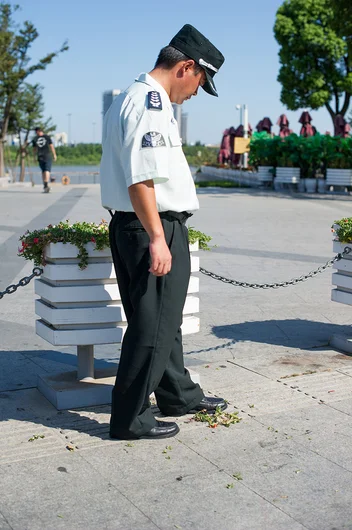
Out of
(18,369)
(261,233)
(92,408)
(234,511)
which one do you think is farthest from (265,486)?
(261,233)

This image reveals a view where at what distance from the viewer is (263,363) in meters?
5.12

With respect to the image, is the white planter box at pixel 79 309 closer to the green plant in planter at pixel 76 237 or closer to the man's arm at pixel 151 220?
the green plant in planter at pixel 76 237

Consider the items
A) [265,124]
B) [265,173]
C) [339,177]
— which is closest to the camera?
[339,177]

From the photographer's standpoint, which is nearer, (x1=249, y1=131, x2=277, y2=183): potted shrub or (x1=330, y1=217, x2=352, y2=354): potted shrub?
(x1=330, y1=217, x2=352, y2=354): potted shrub

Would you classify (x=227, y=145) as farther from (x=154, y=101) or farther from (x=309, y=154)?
(x=154, y=101)

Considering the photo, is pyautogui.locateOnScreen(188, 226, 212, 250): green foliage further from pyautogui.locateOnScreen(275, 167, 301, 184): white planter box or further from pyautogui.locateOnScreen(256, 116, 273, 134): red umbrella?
pyautogui.locateOnScreen(256, 116, 273, 134): red umbrella

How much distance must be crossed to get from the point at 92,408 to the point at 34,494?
1120 mm

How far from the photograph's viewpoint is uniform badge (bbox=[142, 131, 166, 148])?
11.0 feet

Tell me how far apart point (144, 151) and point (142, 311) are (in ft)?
2.44

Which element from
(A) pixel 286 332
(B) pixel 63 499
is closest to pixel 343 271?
(A) pixel 286 332

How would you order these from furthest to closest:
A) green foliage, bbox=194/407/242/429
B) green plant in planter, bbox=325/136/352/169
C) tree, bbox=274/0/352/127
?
tree, bbox=274/0/352/127 < green plant in planter, bbox=325/136/352/169 < green foliage, bbox=194/407/242/429

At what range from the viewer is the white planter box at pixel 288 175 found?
24625 mm

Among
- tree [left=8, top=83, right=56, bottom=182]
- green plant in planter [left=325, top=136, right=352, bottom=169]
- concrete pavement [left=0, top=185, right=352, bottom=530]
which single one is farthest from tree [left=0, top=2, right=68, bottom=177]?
concrete pavement [left=0, top=185, right=352, bottom=530]

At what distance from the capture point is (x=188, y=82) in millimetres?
3629
